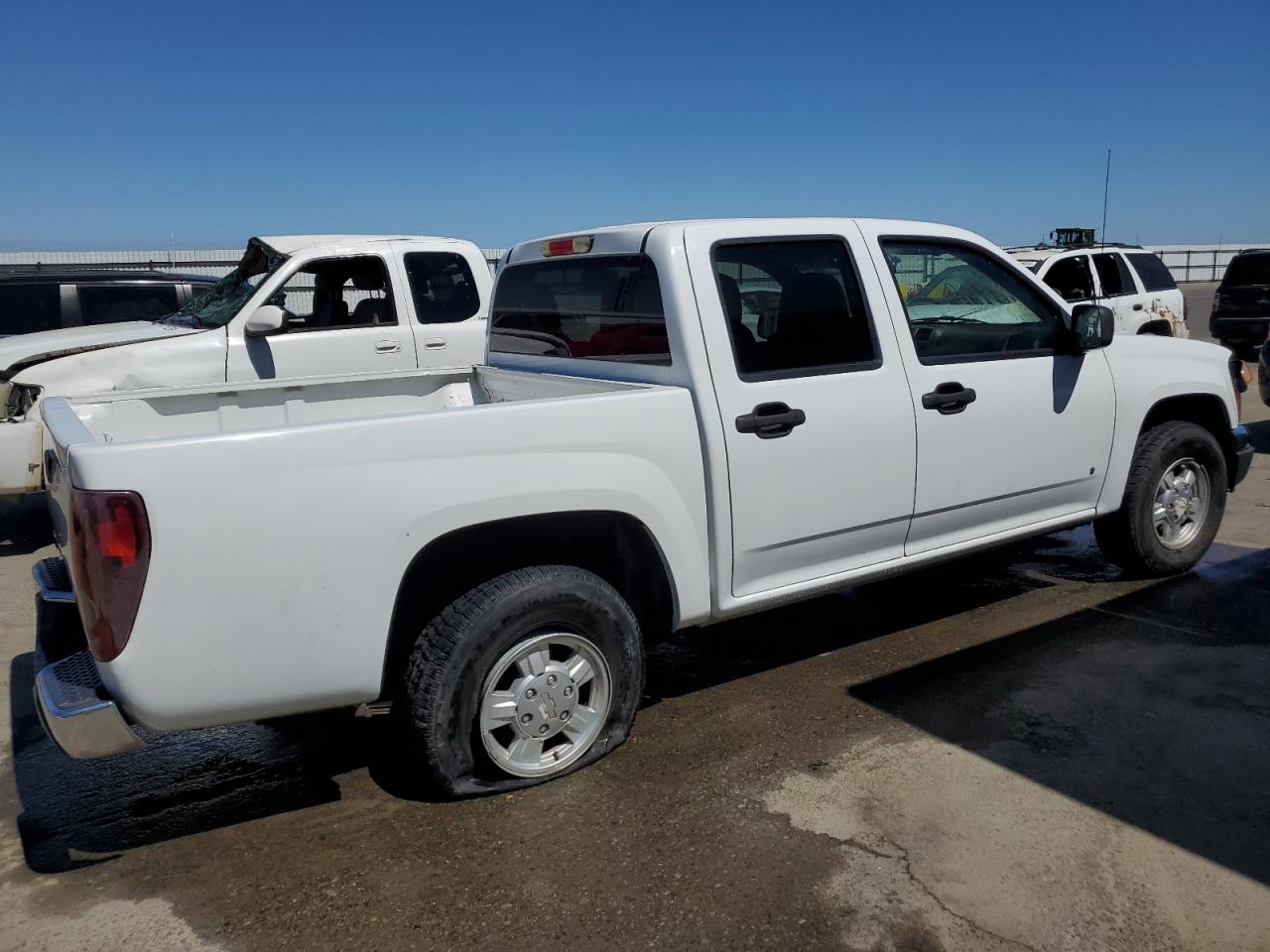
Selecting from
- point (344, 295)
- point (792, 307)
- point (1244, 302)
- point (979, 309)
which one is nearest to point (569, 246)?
point (792, 307)

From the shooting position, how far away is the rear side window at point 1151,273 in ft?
40.4

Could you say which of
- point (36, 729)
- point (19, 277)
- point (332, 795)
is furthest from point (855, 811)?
point (19, 277)

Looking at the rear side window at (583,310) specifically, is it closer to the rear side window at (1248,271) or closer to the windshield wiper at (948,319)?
the windshield wiper at (948,319)

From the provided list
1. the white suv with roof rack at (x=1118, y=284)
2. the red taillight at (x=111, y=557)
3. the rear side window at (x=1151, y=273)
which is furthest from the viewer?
the rear side window at (x=1151, y=273)

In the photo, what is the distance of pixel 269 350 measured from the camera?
757 cm

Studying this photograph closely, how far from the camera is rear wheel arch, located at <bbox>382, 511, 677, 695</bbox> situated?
333 cm

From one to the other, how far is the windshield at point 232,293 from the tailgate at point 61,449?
419cm

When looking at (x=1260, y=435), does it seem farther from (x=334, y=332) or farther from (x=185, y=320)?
(x=185, y=320)

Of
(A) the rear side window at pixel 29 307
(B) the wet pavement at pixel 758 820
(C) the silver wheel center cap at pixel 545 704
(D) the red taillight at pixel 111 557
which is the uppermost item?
(A) the rear side window at pixel 29 307

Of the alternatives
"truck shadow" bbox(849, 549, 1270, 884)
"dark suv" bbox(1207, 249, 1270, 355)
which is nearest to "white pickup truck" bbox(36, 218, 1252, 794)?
"truck shadow" bbox(849, 549, 1270, 884)

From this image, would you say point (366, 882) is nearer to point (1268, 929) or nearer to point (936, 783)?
point (936, 783)

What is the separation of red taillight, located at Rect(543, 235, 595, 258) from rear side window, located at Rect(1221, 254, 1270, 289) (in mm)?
13328

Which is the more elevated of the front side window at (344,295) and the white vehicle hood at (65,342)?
the front side window at (344,295)

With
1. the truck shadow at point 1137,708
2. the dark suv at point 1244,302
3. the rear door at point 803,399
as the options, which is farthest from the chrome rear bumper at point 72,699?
the dark suv at point 1244,302
